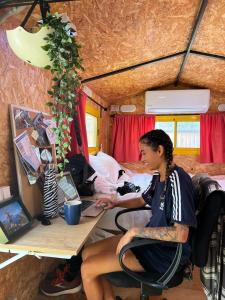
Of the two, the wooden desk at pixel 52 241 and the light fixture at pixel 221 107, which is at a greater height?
the light fixture at pixel 221 107

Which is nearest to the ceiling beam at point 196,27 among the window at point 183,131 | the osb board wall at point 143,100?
the osb board wall at point 143,100

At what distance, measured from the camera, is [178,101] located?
13.5 feet

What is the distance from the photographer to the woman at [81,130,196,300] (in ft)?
3.79

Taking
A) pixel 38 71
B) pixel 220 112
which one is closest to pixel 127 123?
pixel 220 112

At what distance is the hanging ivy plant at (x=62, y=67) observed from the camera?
44.3 inches

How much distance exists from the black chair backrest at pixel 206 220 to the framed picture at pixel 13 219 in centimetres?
89

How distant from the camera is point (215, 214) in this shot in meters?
1.18

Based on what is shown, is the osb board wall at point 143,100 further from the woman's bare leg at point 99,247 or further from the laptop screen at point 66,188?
the woman's bare leg at point 99,247

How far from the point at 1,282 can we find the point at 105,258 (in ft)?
2.08

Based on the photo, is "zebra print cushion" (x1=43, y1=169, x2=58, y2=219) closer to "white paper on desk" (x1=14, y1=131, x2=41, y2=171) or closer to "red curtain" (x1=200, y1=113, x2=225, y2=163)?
"white paper on desk" (x1=14, y1=131, x2=41, y2=171)

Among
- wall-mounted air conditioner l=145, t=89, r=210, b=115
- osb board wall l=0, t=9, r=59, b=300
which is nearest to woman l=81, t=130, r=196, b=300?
osb board wall l=0, t=9, r=59, b=300

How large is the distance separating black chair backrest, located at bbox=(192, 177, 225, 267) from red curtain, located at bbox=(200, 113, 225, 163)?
3285mm

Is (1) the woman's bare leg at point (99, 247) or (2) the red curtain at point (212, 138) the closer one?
(1) the woman's bare leg at point (99, 247)

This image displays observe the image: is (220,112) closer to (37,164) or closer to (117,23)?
(117,23)
